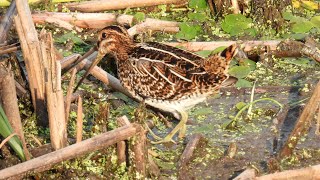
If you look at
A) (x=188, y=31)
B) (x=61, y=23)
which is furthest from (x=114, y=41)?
(x=61, y=23)

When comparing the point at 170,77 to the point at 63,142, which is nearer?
the point at 63,142

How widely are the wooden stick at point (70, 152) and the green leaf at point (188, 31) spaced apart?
2754 mm

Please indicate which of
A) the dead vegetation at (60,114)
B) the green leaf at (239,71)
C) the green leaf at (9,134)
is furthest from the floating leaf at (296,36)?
the green leaf at (9,134)

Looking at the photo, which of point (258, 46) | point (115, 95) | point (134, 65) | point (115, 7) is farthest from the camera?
point (115, 7)

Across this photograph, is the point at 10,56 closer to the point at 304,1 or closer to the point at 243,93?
the point at 243,93

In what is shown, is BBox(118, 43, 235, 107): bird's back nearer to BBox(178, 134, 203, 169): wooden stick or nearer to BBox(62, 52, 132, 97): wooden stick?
BBox(178, 134, 203, 169): wooden stick

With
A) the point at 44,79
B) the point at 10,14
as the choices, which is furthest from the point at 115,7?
the point at 44,79

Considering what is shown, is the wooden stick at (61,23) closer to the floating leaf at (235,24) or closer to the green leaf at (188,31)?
the green leaf at (188,31)

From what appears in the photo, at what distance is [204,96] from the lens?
6473 mm

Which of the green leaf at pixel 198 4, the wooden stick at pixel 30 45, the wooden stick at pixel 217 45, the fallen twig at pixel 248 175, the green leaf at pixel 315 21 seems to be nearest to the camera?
the fallen twig at pixel 248 175

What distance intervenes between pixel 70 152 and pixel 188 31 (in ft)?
9.90

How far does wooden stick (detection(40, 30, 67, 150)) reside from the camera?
5496 mm

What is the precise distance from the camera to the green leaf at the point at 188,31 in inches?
318

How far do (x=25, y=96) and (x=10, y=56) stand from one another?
14.9 inches
